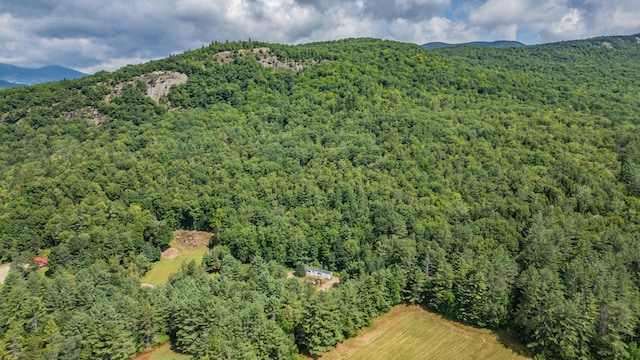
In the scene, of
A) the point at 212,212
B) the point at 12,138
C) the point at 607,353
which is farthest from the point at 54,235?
the point at 607,353

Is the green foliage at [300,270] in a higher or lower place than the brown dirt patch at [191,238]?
lower

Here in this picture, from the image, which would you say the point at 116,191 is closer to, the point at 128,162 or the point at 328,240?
the point at 128,162

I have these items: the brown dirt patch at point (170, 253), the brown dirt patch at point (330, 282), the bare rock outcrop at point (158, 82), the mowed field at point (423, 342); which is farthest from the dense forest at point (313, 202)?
the brown dirt patch at point (170, 253)

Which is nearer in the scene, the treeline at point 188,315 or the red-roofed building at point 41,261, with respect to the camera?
the treeline at point 188,315

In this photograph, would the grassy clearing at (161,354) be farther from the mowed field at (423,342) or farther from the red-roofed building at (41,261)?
the red-roofed building at (41,261)

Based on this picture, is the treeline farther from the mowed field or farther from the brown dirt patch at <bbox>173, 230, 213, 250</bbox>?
the brown dirt patch at <bbox>173, 230, 213, 250</bbox>
